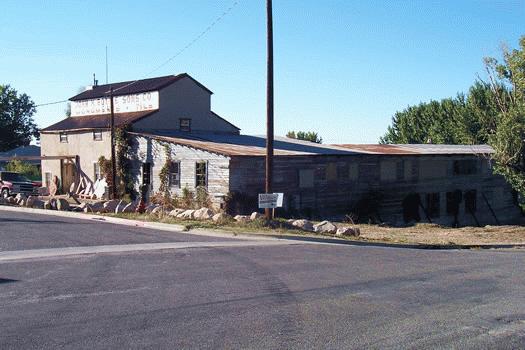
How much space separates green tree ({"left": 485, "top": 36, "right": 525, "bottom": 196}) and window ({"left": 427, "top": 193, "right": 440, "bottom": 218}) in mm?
9716

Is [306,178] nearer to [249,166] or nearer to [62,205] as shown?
[249,166]

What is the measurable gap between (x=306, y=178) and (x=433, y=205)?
38.3 ft

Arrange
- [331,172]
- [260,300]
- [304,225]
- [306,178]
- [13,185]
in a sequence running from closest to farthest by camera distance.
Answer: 1. [260,300]
2. [304,225]
3. [306,178]
4. [331,172]
5. [13,185]

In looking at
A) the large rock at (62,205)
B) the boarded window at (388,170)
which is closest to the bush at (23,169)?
the large rock at (62,205)

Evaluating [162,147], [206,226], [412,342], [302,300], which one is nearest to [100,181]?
[162,147]

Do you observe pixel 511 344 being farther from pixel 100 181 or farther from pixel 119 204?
pixel 100 181

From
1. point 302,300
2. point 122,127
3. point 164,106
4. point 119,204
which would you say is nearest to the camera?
point 302,300

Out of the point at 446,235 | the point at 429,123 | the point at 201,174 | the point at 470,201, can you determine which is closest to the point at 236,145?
the point at 201,174

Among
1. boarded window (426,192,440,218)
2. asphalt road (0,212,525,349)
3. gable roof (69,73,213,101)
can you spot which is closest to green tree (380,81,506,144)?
boarded window (426,192,440,218)

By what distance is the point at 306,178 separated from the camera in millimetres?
29734

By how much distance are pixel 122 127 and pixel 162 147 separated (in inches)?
145

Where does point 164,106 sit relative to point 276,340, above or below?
above

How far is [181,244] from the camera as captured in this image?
1597 cm

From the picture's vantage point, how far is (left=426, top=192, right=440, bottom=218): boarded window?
122 ft
